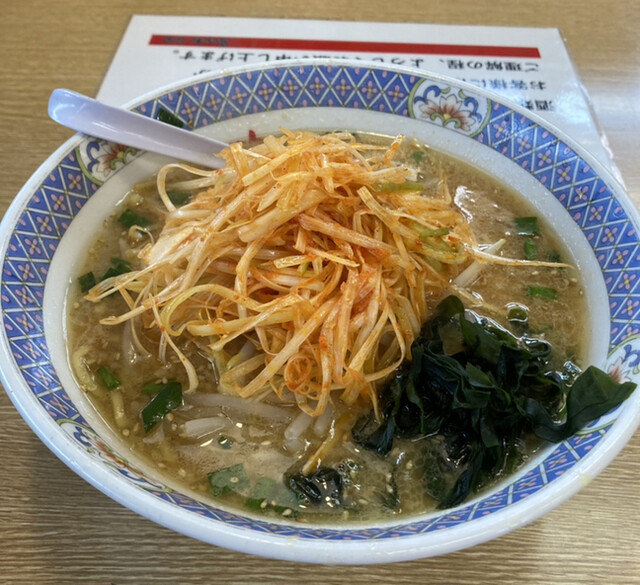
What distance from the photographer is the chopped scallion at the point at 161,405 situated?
116 centimetres

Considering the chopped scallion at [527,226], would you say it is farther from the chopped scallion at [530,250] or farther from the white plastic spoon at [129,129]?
the white plastic spoon at [129,129]

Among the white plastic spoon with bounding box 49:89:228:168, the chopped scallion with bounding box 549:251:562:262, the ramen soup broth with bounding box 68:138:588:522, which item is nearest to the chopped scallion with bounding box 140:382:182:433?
the ramen soup broth with bounding box 68:138:588:522

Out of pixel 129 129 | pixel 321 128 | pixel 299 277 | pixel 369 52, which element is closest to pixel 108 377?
pixel 299 277

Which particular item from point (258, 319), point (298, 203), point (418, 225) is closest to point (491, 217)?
point (418, 225)

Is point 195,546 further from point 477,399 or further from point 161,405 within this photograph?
point 477,399

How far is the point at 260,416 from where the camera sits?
120 centimetres

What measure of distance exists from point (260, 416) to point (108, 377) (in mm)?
366

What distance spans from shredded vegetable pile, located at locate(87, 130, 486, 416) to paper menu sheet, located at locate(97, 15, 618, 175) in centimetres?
107

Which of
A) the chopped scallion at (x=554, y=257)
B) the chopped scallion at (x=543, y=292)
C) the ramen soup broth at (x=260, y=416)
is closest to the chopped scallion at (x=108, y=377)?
the ramen soup broth at (x=260, y=416)

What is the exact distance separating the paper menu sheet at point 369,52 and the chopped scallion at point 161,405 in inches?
52.5

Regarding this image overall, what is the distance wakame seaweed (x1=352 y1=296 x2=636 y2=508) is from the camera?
41.0 inches

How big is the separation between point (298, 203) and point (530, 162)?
790 mm

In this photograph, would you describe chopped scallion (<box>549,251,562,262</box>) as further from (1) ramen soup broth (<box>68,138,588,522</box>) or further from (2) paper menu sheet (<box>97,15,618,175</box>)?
(2) paper menu sheet (<box>97,15,618,175</box>)

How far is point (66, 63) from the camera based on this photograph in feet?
7.34
